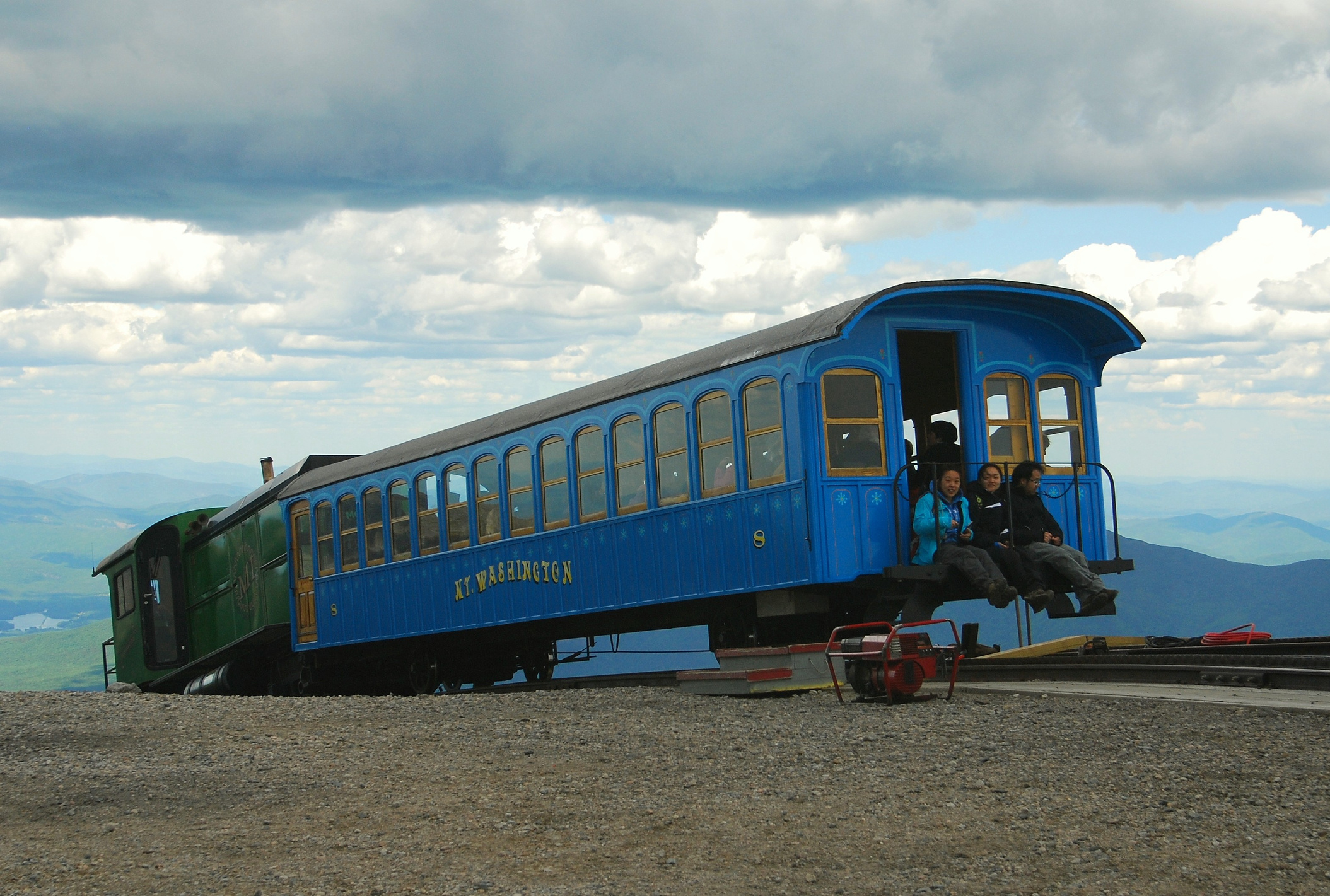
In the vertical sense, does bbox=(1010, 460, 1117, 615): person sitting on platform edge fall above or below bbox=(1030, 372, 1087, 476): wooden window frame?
below

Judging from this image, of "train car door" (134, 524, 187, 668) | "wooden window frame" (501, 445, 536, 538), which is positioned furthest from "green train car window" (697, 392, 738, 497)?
"train car door" (134, 524, 187, 668)

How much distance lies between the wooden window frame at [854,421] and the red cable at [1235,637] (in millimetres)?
3202

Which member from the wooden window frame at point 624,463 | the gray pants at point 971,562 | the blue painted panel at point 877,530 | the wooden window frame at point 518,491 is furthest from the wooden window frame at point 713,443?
the wooden window frame at point 518,491

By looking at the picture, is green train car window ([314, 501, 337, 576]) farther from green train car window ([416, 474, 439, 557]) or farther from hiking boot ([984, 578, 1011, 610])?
hiking boot ([984, 578, 1011, 610])

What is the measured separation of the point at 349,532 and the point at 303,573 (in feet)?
5.60

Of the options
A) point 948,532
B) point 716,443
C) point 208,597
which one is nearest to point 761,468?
point 716,443

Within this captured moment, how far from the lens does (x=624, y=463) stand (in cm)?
1323

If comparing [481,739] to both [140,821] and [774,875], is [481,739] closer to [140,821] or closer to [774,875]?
[140,821]

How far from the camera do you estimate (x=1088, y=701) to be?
8.76m

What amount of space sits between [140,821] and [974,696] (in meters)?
5.73

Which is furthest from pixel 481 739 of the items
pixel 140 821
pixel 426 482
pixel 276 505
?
pixel 276 505

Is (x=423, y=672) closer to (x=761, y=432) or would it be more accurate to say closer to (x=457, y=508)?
(x=457, y=508)

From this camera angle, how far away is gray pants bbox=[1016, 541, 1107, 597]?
11305 mm

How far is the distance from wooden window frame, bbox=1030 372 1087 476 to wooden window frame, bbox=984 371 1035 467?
0.07 meters
